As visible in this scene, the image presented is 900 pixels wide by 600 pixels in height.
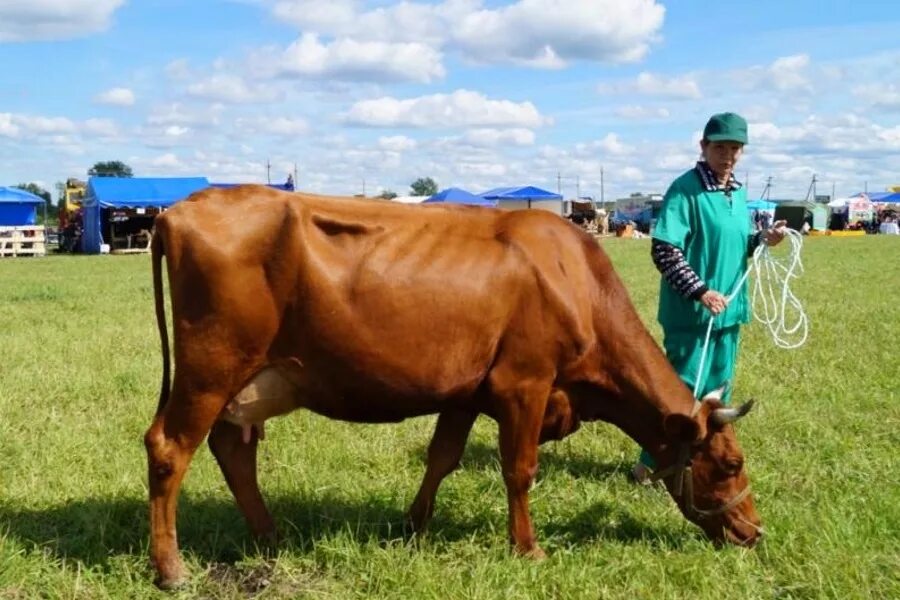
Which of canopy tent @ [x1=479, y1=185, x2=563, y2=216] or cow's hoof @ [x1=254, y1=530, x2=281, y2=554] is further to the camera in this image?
canopy tent @ [x1=479, y1=185, x2=563, y2=216]

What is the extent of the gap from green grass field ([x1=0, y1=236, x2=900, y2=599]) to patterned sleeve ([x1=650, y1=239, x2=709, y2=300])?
4.43 ft

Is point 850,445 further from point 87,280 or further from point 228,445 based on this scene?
point 87,280

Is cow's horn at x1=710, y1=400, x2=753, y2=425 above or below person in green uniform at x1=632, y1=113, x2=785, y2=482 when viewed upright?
below

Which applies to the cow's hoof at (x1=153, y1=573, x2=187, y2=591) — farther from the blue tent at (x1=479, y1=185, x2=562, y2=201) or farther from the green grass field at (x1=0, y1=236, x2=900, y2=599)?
the blue tent at (x1=479, y1=185, x2=562, y2=201)

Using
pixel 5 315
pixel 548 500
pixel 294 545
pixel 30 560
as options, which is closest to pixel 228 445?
pixel 294 545

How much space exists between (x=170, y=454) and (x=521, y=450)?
178 cm

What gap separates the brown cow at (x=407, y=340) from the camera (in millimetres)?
4680

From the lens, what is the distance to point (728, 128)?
564 centimetres

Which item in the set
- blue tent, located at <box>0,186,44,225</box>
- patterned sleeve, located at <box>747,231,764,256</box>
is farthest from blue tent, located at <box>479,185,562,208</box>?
patterned sleeve, located at <box>747,231,764,256</box>

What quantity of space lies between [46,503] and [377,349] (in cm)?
251

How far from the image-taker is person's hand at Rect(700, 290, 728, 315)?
559 cm

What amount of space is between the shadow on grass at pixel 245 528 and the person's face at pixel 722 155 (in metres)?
2.15

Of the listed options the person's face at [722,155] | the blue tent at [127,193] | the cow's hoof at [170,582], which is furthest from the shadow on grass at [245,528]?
the blue tent at [127,193]

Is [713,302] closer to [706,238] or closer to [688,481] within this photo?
[706,238]
